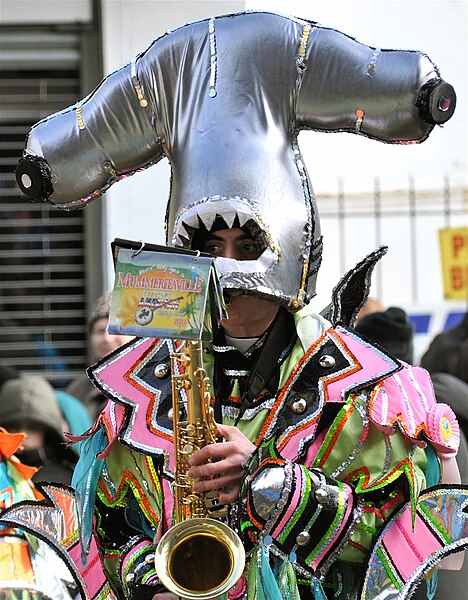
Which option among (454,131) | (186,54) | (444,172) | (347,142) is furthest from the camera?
(444,172)

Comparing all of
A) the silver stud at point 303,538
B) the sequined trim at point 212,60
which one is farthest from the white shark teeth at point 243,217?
the silver stud at point 303,538

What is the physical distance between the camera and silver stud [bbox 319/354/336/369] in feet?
9.84

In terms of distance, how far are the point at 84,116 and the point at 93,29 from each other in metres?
4.46

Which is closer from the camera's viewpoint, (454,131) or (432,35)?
(432,35)

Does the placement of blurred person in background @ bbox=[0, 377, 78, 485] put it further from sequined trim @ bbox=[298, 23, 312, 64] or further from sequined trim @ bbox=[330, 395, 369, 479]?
sequined trim @ bbox=[298, 23, 312, 64]

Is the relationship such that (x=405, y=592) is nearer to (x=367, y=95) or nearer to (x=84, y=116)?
(x=367, y=95)

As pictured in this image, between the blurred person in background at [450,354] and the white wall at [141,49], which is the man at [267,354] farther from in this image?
the blurred person in background at [450,354]

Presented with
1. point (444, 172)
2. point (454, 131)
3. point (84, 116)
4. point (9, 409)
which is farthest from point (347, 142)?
point (84, 116)

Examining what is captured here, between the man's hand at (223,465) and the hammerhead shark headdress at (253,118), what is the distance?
31 cm

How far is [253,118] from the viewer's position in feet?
9.94

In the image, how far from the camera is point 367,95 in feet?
9.96

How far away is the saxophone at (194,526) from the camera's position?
2.72 meters

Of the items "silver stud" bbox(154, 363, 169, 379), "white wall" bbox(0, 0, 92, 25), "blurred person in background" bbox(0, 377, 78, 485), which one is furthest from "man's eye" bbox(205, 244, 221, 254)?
"white wall" bbox(0, 0, 92, 25)

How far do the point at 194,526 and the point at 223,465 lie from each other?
129mm
